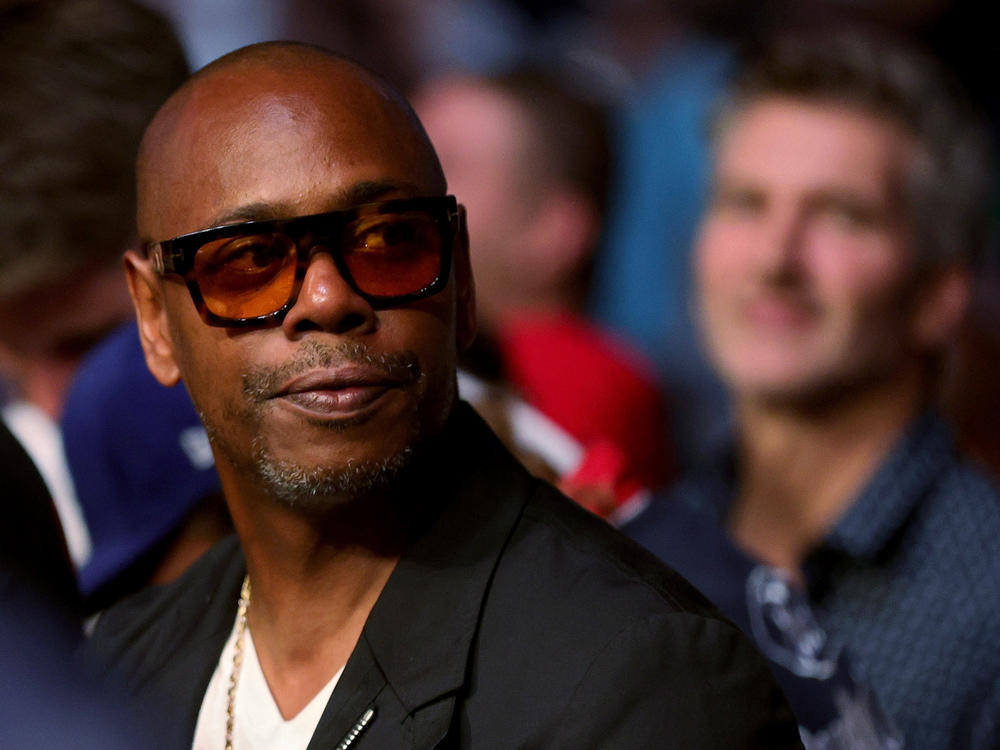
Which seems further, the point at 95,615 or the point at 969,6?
the point at 969,6

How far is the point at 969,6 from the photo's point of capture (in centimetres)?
525

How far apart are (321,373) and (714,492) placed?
6.80ft

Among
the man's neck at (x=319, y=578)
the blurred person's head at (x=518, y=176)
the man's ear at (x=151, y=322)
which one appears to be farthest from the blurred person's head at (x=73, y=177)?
the blurred person's head at (x=518, y=176)

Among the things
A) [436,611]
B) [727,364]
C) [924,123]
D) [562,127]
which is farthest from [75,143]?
[562,127]

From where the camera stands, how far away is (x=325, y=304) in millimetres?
1555

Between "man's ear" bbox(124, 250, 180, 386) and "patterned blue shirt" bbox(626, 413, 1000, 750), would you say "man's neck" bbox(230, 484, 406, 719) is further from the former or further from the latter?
"patterned blue shirt" bbox(626, 413, 1000, 750)

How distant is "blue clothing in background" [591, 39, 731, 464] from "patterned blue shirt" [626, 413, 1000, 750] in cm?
187

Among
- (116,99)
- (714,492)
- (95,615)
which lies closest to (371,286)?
(95,615)

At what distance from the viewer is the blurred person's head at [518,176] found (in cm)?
489

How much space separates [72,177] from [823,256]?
1684mm

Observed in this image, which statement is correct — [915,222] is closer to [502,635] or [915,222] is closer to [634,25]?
[502,635]

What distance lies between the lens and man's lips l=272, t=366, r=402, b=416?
1568 millimetres

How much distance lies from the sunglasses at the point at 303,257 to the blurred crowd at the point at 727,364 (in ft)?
1.35

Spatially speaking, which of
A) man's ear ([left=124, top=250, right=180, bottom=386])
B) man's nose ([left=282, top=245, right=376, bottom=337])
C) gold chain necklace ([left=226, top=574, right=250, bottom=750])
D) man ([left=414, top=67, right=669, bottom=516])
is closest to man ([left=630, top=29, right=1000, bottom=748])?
man ([left=414, top=67, right=669, bottom=516])
